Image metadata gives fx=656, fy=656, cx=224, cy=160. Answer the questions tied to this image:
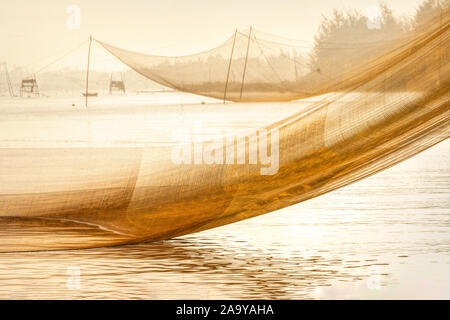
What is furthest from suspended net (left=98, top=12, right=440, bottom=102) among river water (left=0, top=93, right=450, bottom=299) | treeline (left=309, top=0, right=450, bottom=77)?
river water (left=0, top=93, right=450, bottom=299)

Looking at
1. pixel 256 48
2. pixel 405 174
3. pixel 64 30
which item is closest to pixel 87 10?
pixel 64 30

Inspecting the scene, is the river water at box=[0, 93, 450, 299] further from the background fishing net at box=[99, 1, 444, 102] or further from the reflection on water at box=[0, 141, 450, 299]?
the background fishing net at box=[99, 1, 444, 102]

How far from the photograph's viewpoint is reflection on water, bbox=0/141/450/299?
4.75 ft

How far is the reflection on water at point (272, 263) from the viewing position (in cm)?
145

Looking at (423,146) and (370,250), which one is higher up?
(423,146)

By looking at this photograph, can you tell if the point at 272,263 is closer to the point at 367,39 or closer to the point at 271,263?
the point at 271,263

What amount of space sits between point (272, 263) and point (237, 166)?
11.1 inches

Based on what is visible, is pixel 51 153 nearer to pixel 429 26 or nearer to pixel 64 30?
pixel 429 26

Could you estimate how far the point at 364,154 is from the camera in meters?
1.53

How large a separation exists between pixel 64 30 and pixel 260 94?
326 centimetres

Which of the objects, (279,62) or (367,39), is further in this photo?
(279,62)

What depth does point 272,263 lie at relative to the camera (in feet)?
5.61

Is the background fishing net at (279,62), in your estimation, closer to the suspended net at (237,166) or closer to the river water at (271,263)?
the suspended net at (237,166)

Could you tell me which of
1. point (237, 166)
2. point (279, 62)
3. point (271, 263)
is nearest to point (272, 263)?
point (271, 263)
